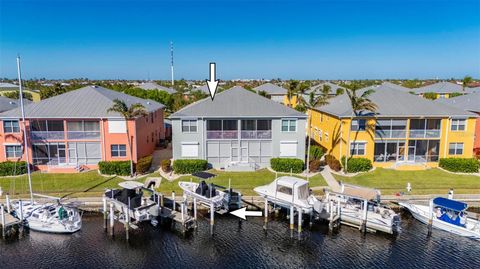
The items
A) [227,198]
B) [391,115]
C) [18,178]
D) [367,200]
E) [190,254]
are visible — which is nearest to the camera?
[190,254]

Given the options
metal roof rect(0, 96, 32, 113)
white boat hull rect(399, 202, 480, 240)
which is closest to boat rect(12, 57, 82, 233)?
metal roof rect(0, 96, 32, 113)

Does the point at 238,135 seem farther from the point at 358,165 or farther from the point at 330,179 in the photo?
the point at 358,165

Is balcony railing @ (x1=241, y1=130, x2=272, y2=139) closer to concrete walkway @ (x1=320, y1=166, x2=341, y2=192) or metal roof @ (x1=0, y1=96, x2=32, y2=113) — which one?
concrete walkway @ (x1=320, y1=166, x2=341, y2=192)

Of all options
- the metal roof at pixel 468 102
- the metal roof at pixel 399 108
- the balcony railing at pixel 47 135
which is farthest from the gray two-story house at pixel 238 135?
the metal roof at pixel 468 102

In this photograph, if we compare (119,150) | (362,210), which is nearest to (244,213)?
(362,210)

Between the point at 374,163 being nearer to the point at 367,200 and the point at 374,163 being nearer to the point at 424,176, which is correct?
the point at 424,176

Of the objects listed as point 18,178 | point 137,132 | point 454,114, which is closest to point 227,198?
point 137,132
